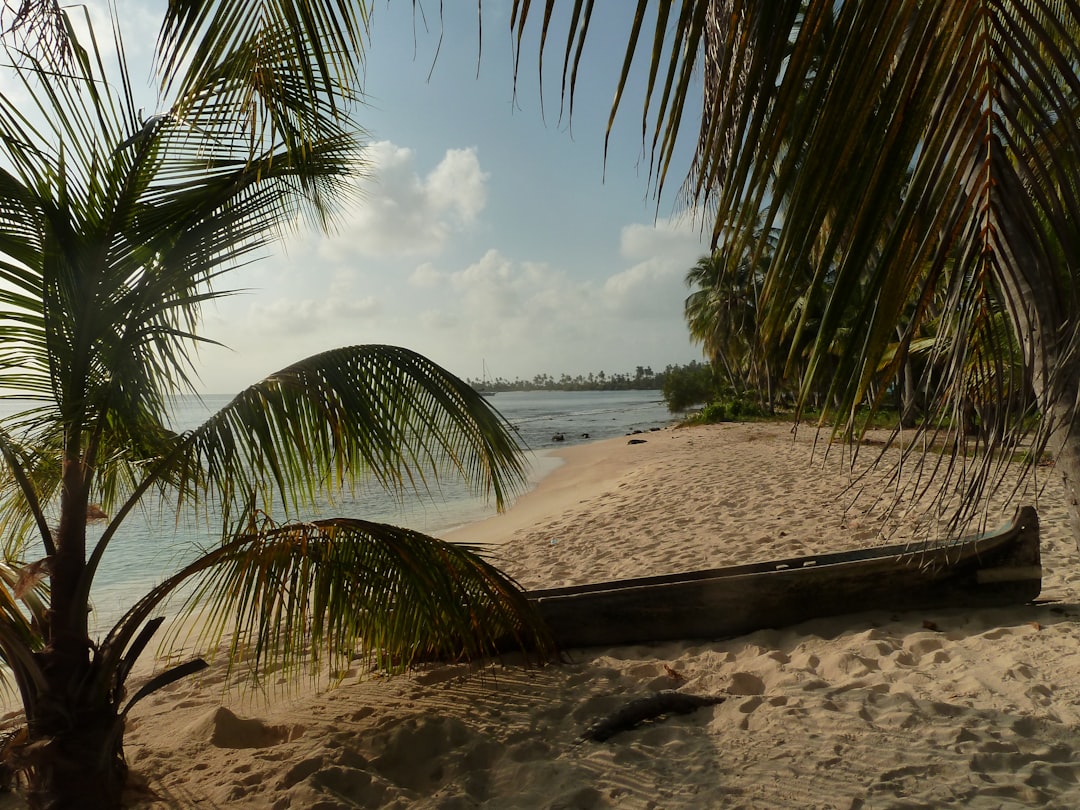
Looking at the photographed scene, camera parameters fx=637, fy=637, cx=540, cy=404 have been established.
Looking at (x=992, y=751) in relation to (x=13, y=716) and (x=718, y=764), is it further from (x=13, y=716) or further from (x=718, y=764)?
(x=13, y=716)

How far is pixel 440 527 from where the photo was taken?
11969mm

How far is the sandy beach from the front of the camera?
250 centimetres

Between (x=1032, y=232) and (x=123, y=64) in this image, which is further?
(x=123, y=64)

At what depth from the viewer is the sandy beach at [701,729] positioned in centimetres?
250

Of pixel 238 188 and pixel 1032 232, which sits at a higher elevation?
pixel 238 188

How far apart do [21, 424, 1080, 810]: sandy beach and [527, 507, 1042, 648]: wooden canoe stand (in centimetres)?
10

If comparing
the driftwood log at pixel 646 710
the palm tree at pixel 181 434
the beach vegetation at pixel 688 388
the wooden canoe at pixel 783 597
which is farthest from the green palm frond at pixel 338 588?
the beach vegetation at pixel 688 388

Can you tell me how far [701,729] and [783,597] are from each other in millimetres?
1321

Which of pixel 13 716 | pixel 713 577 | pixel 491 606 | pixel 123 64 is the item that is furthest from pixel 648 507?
pixel 123 64

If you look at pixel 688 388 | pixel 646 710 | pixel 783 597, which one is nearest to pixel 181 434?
pixel 646 710

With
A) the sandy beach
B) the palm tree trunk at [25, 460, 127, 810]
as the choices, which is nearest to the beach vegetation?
the sandy beach

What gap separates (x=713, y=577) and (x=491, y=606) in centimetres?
166

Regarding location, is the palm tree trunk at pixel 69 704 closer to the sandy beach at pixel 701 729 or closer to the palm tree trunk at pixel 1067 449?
the sandy beach at pixel 701 729

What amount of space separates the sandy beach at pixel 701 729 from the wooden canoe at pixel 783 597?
96mm
